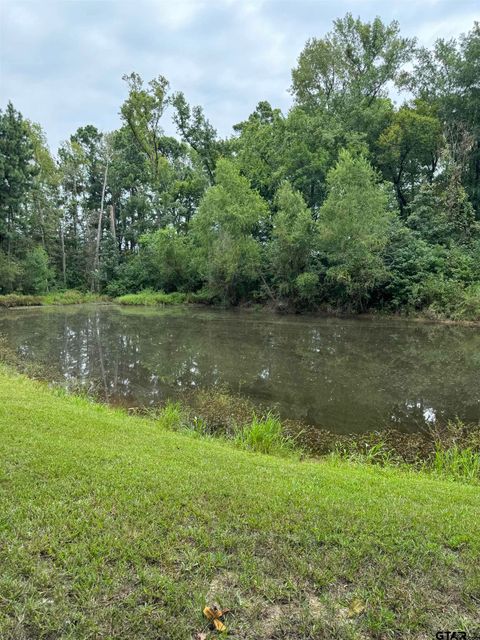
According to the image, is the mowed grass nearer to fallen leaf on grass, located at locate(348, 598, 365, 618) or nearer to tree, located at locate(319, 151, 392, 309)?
fallen leaf on grass, located at locate(348, 598, 365, 618)

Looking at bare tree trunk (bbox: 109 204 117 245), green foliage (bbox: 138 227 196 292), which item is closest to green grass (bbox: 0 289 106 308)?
green foliage (bbox: 138 227 196 292)

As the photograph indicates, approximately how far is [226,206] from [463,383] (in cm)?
2110

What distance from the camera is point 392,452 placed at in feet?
19.8

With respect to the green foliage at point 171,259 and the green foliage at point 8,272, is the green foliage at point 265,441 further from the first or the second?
the green foliage at point 8,272

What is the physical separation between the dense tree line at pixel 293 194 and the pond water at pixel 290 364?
20.8 feet

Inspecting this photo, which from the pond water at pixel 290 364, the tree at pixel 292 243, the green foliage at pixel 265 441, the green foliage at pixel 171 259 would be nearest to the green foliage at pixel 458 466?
the pond water at pixel 290 364

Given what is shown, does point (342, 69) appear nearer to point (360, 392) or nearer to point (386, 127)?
point (386, 127)

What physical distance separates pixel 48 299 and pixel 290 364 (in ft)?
84.7

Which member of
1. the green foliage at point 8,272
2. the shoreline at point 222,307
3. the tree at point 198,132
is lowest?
the shoreline at point 222,307

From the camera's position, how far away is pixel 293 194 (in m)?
26.3

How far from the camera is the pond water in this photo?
26.9ft

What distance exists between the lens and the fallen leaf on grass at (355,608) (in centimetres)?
230

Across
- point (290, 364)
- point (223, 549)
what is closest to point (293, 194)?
point (290, 364)

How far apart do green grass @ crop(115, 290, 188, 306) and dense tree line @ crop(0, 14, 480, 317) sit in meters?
1.29
